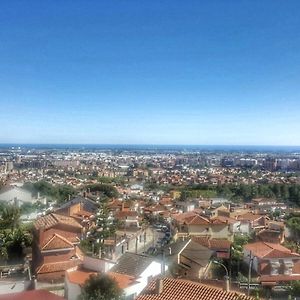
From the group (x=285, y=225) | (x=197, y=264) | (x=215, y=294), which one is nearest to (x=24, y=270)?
(x=197, y=264)

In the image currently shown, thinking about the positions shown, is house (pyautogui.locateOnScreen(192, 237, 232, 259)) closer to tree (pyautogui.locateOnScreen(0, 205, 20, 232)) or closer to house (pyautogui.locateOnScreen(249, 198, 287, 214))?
tree (pyautogui.locateOnScreen(0, 205, 20, 232))

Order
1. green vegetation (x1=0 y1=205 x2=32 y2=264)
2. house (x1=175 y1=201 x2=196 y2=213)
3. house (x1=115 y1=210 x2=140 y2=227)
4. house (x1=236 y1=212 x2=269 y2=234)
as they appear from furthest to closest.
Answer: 1. house (x1=175 y1=201 x2=196 y2=213)
2. house (x1=236 y1=212 x2=269 y2=234)
3. house (x1=115 y1=210 x2=140 y2=227)
4. green vegetation (x1=0 y1=205 x2=32 y2=264)

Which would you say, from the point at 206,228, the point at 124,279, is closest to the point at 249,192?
the point at 206,228

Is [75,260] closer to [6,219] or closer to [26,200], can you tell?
[6,219]

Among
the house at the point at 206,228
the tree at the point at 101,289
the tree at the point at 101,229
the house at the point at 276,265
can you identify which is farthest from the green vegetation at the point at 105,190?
the tree at the point at 101,289

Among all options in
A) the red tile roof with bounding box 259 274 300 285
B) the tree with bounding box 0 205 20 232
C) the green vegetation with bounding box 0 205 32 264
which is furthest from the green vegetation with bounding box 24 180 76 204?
the red tile roof with bounding box 259 274 300 285

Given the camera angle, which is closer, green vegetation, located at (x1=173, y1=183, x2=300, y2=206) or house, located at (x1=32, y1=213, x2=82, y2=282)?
house, located at (x1=32, y1=213, x2=82, y2=282)
